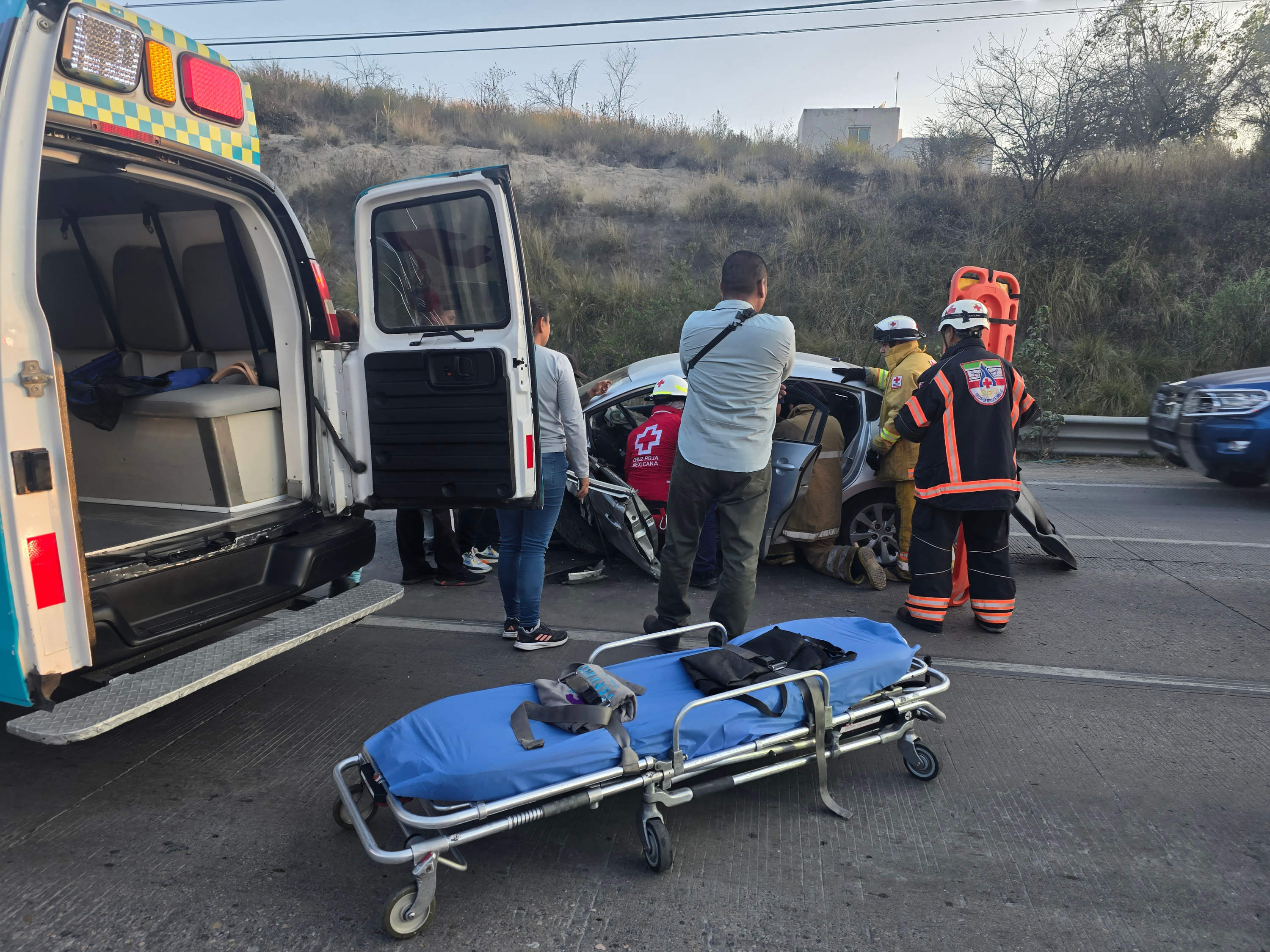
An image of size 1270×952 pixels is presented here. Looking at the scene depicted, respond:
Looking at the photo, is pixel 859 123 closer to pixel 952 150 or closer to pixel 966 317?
pixel 952 150

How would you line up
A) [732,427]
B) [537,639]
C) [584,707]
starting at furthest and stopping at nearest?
[537,639], [732,427], [584,707]

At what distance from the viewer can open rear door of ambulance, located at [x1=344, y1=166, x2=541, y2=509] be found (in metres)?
3.76

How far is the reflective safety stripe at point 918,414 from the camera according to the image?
4637mm

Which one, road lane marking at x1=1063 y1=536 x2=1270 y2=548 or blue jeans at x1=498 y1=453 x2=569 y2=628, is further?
road lane marking at x1=1063 y1=536 x2=1270 y2=548

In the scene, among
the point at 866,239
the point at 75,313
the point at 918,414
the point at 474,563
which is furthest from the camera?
the point at 866,239

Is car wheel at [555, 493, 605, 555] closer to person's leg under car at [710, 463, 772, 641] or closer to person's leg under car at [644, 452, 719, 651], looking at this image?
person's leg under car at [644, 452, 719, 651]

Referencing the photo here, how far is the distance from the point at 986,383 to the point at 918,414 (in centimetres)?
39

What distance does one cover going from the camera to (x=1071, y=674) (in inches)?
161

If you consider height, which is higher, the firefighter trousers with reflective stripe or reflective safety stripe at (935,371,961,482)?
reflective safety stripe at (935,371,961,482)

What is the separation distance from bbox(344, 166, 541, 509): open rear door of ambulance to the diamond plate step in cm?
60

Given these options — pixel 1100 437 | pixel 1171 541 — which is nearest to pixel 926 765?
pixel 1171 541

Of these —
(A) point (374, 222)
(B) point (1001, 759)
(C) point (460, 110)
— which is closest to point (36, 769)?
(A) point (374, 222)

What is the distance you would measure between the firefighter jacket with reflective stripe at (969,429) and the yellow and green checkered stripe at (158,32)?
3.74 metres

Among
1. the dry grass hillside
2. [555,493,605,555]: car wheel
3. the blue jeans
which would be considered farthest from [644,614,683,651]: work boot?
the dry grass hillside
